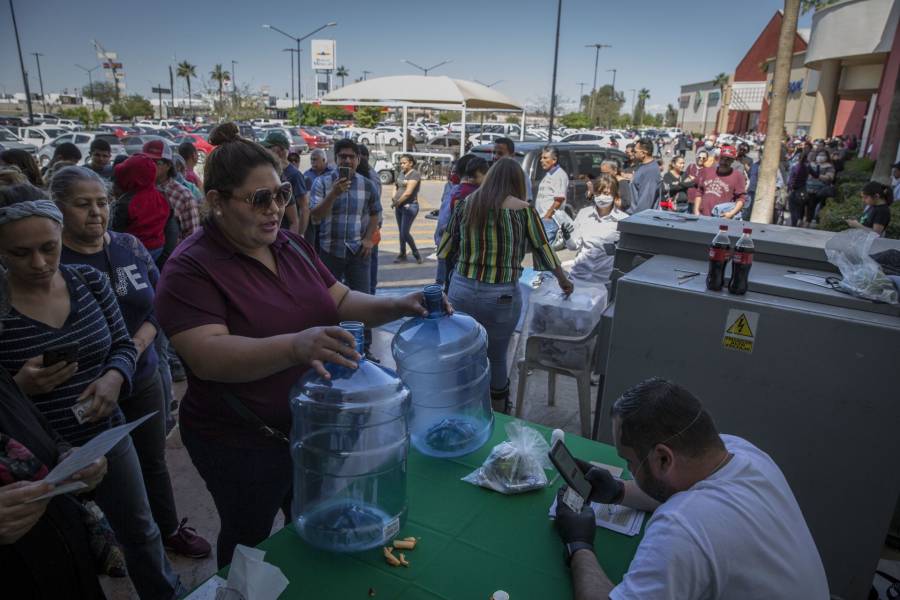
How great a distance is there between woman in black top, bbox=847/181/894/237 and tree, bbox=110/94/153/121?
6793 cm

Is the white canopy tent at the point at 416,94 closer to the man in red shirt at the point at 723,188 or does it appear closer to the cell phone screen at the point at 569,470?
the man in red shirt at the point at 723,188

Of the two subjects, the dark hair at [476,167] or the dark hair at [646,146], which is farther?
the dark hair at [646,146]

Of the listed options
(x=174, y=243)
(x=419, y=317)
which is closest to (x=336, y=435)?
(x=419, y=317)

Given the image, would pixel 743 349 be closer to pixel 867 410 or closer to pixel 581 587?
pixel 867 410

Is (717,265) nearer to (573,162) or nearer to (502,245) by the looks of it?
(502,245)

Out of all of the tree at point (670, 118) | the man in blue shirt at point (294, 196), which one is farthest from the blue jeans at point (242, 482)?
the tree at point (670, 118)

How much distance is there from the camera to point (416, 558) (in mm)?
1792

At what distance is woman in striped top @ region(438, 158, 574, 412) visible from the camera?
4.06 meters

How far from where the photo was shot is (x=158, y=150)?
206 inches

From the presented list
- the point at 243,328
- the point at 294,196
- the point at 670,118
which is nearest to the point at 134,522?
the point at 243,328

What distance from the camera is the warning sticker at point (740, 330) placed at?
2884mm

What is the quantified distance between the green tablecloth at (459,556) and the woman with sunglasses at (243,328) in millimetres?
336

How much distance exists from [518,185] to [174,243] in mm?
2912

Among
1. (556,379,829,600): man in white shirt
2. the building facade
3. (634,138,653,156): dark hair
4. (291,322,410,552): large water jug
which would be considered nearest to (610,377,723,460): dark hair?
(556,379,829,600): man in white shirt
